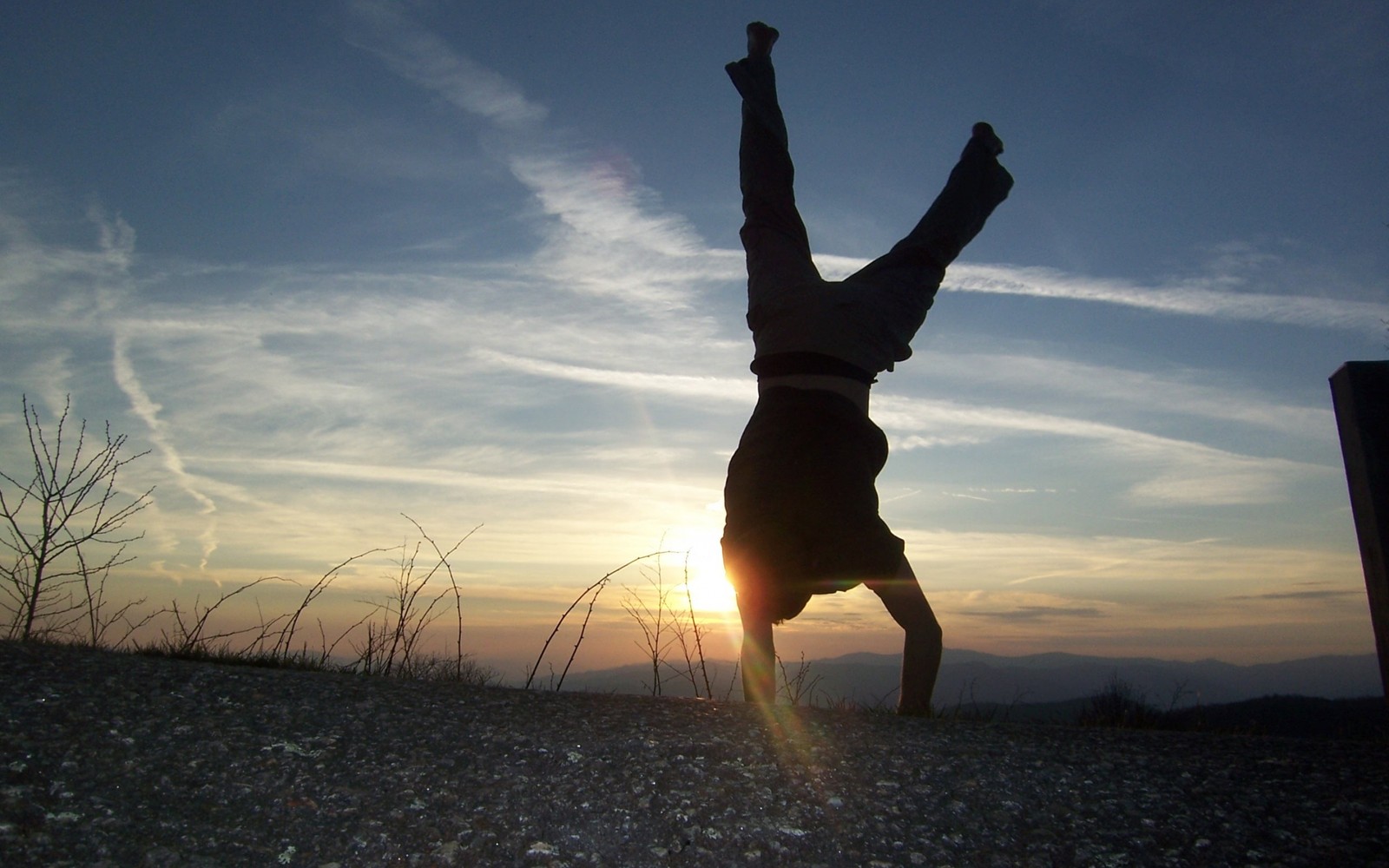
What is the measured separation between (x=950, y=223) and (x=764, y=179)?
2.68 feet

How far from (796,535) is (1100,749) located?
118cm

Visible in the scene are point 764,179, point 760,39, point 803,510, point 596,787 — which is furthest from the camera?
point 760,39

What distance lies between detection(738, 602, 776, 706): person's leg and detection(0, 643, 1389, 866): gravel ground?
0.32 m

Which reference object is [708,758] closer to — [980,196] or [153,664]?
[153,664]

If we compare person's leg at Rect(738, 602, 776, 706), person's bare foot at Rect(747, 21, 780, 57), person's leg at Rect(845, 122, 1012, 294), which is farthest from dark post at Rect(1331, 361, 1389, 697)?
person's bare foot at Rect(747, 21, 780, 57)

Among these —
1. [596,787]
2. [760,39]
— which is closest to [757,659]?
[596,787]

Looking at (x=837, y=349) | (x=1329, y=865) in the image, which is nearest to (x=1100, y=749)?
(x=1329, y=865)

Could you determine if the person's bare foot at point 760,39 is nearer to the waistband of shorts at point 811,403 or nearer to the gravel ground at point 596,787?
the waistband of shorts at point 811,403

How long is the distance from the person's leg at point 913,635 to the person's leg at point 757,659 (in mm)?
433

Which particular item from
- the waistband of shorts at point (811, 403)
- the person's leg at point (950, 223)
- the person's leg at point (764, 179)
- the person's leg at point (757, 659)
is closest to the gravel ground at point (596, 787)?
the person's leg at point (757, 659)

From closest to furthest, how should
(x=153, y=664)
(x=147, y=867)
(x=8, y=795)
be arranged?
(x=147, y=867) → (x=8, y=795) → (x=153, y=664)

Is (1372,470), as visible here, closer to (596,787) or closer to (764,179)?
(764,179)

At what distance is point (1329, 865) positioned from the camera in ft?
7.34

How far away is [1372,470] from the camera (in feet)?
11.1
